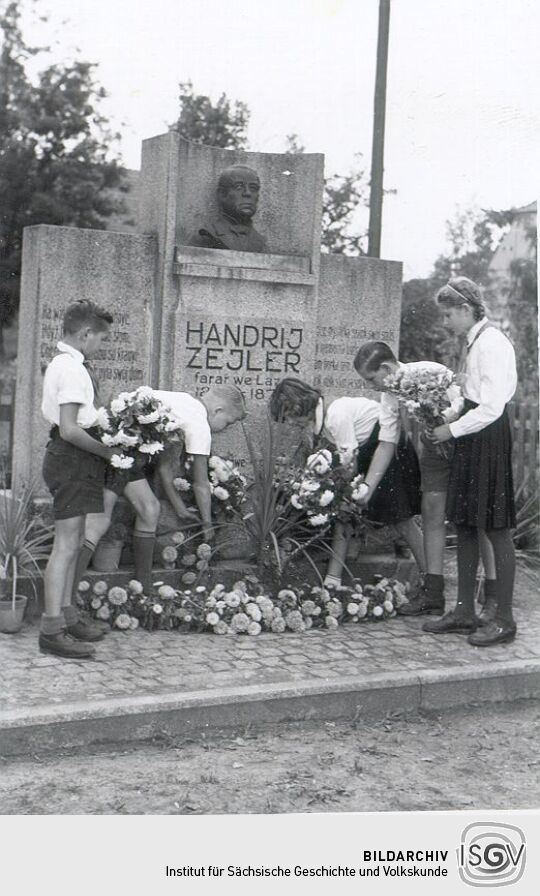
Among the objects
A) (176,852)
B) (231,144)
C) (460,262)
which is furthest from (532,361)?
(176,852)

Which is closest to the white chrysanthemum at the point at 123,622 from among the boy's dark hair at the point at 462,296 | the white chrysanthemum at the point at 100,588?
the white chrysanthemum at the point at 100,588

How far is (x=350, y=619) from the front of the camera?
6.21 metres

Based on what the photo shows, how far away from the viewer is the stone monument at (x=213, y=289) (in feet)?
21.2

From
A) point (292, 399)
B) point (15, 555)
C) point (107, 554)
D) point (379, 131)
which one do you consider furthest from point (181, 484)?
point (379, 131)

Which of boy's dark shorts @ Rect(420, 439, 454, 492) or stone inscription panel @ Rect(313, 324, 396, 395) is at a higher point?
stone inscription panel @ Rect(313, 324, 396, 395)

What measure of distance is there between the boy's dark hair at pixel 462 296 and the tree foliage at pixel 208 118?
453 inches

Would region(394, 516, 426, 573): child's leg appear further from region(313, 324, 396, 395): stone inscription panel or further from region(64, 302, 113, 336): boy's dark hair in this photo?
region(64, 302, 113, 336): boy's dark hair

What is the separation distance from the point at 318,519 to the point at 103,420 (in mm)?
1285

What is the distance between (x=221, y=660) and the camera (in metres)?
5.32

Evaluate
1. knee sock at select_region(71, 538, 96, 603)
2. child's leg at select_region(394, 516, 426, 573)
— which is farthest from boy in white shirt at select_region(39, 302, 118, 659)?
child's leg at select_region(394, 516, 426, 573)

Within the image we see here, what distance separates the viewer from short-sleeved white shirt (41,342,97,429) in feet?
16.5

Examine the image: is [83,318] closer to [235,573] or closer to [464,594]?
[235,573]

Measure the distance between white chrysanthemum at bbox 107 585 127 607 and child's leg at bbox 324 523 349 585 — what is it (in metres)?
1.20

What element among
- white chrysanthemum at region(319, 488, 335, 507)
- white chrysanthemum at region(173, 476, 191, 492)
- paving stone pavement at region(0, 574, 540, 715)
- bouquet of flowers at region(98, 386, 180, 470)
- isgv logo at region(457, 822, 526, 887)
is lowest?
isgv logo at region(457, 822, 526, 887)
